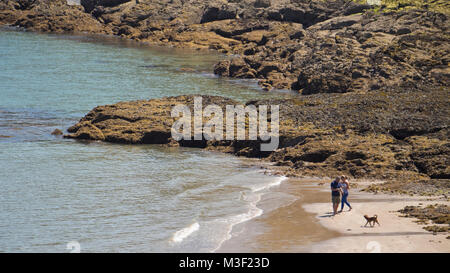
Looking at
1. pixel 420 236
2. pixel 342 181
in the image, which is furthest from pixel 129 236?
pixel 420 236

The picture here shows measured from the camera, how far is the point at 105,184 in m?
25.6

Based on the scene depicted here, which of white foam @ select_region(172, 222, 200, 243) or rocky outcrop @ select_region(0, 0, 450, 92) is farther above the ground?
rocky outcrop @ select_region(0, 0, 450, 92)

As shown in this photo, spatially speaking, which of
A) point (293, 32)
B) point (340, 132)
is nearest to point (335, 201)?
point (340, 132)

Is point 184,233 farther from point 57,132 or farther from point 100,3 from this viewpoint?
point 100,3

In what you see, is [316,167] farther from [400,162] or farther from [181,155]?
[181,155]

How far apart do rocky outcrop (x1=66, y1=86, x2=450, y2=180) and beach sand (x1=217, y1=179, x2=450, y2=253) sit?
347cm

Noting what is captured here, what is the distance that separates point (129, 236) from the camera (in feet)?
62.4

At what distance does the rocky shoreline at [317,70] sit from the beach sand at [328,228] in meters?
3.79

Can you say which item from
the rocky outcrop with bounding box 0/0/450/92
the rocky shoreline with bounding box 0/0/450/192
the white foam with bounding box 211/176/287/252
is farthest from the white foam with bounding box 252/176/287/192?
the rocky outcrop with bounding box 0/0/450/92

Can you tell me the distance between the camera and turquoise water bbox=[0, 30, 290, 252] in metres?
19.1

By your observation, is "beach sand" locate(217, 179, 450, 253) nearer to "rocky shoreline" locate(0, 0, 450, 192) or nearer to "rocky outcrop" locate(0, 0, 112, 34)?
"rocky shoreline" locate(0, 0, 450, 192)

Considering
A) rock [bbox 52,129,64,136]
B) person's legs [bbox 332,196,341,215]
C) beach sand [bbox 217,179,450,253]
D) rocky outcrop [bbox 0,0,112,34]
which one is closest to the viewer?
beach sand [bbox 217,179,450,253]

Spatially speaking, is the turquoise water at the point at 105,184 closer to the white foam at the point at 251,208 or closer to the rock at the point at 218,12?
the white foam at the point at 251,208

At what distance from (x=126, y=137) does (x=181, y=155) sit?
428 centimetres
